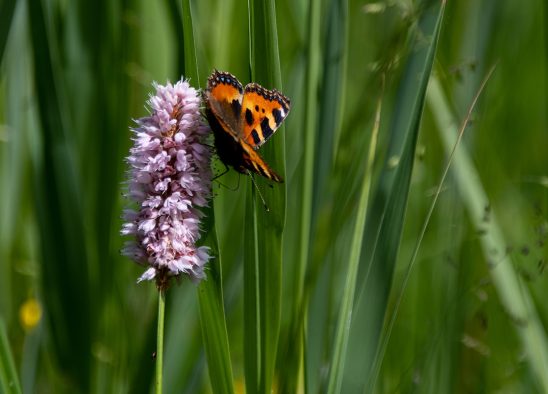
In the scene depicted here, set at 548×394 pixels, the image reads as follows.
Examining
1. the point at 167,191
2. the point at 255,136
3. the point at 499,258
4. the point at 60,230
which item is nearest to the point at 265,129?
the point at 255,136

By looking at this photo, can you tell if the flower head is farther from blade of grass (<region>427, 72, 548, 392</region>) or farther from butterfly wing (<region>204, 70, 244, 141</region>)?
blade of grass (<region>427, 72, 548, 392</region>)

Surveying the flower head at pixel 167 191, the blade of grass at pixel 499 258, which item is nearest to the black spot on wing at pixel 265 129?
the flower head at pixel 167 191

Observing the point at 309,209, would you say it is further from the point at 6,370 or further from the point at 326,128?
the point at 6,370

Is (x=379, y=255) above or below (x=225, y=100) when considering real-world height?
below

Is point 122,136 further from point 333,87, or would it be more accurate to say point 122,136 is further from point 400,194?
point 400,194

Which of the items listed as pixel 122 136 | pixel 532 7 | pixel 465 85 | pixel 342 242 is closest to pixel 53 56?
pixel 122 136

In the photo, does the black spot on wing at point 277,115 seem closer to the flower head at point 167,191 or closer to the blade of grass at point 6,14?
the flower head at point 167,191

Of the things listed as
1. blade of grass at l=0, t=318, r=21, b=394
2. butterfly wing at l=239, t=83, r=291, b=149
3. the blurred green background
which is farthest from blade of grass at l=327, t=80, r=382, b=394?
blade of grass at l=0, t=318, r=21, b=394
